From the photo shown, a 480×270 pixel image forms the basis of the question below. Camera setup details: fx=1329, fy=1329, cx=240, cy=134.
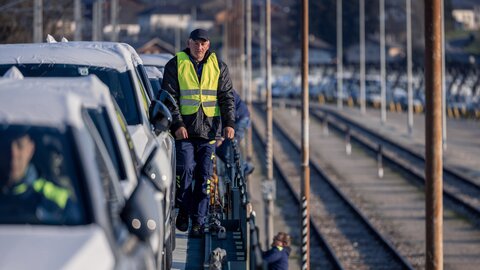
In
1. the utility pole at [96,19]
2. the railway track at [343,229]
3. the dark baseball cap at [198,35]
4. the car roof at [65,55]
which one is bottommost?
the railway track at [343,229]

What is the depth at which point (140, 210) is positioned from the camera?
6.23 metres

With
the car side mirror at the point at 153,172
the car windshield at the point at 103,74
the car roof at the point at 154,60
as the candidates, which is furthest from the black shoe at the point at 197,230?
the car roof at the point at 154,60

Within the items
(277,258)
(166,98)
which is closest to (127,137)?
(166,98)

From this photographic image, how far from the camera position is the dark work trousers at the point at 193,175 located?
38.3 feet

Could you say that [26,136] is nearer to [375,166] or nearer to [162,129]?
[162,129]

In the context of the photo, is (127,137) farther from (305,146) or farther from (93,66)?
(305,146)

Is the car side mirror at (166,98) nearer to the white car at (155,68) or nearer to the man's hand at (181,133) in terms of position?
the man's hand at (181,133)

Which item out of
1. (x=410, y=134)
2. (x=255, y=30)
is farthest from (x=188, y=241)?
(x=255, y=30)

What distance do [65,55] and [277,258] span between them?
21.1ft

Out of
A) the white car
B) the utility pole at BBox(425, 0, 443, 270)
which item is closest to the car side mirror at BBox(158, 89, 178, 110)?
the white car

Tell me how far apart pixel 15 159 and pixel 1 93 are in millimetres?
378

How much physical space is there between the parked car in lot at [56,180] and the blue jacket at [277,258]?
9.63 m

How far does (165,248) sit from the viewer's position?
907cm

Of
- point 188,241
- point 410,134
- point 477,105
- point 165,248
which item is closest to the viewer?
point 165,248
